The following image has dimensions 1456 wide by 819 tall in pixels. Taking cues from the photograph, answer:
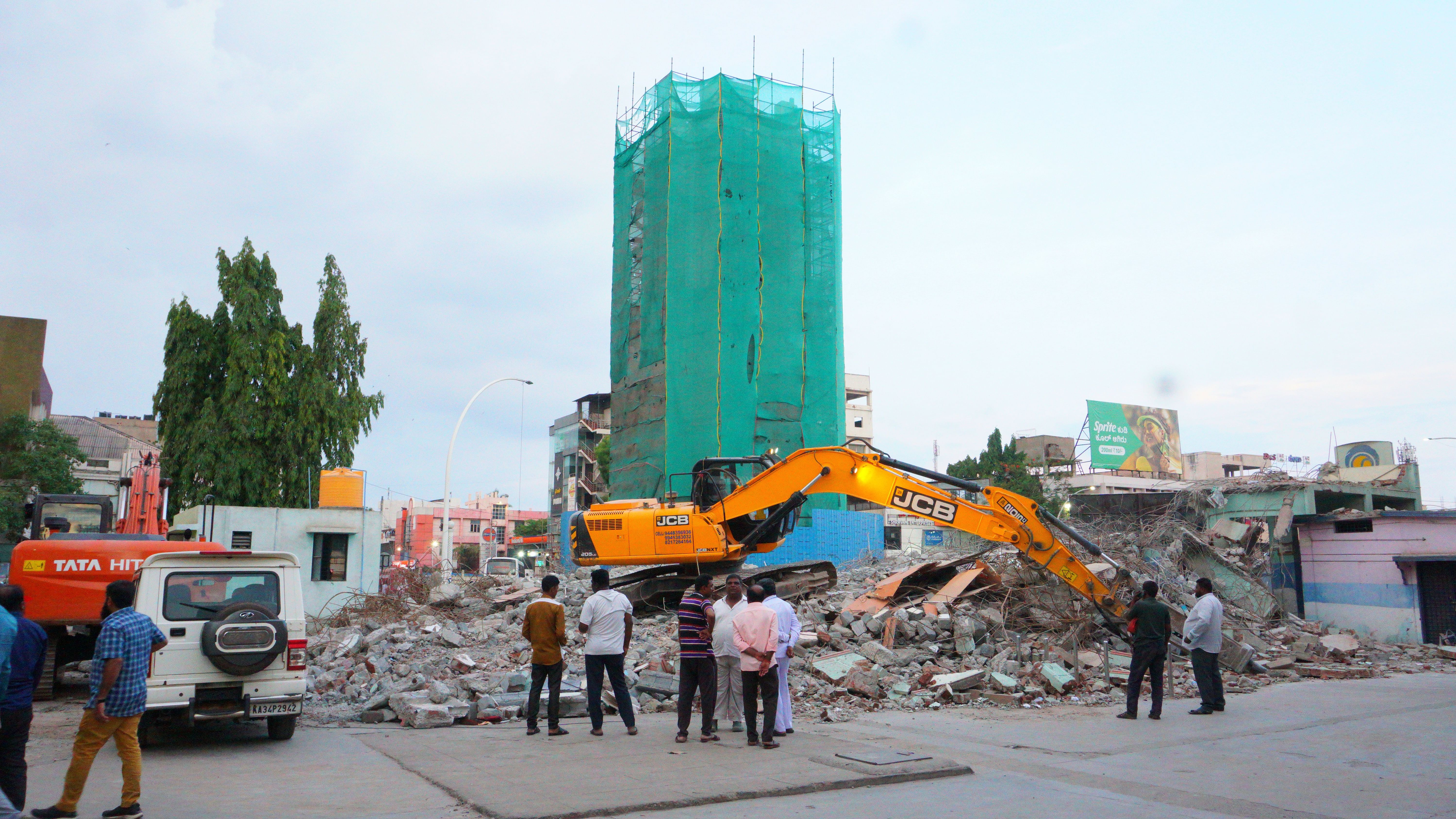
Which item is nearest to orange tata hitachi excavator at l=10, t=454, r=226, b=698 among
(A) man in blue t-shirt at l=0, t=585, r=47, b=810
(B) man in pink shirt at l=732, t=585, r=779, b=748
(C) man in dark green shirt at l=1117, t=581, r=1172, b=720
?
(A) man in blue t-shirt at l=0, t=585, r=47, b=810

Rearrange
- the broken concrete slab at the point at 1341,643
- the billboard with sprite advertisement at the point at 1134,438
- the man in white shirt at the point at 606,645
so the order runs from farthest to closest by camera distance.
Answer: the billboard with sprite advertisement at the point at 1134,438
the broken concrete slab at the point at 1341,643
the man in white shirt at the point at 606,645

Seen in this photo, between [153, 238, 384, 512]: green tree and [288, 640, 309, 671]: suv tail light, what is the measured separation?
72.7ft

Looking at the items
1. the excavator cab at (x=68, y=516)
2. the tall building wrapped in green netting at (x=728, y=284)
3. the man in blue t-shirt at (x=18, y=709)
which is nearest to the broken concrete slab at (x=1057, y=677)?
the man in blue t-shirt at (x=18, y=709)

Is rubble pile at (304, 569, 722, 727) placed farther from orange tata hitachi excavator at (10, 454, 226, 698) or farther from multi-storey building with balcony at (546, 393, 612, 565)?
multi-storey building with balcony at (546, 393, 612, 565)

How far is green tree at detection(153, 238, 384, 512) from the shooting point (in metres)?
28.8

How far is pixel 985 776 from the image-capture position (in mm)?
8031

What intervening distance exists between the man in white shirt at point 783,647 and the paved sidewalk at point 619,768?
0.22m

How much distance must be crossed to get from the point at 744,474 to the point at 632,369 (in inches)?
311

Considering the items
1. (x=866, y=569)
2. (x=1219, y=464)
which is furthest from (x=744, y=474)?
(x=1219, y=464)

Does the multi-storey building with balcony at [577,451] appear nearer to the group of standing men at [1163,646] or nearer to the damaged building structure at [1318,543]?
the damaged building structure at [1318,543]

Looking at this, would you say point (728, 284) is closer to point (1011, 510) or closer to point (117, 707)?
point (1011, 510)

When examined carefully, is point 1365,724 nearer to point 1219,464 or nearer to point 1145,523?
point 1145,523

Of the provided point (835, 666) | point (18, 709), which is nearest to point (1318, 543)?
point (835, 666)

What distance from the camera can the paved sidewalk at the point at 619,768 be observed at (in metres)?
6.85
